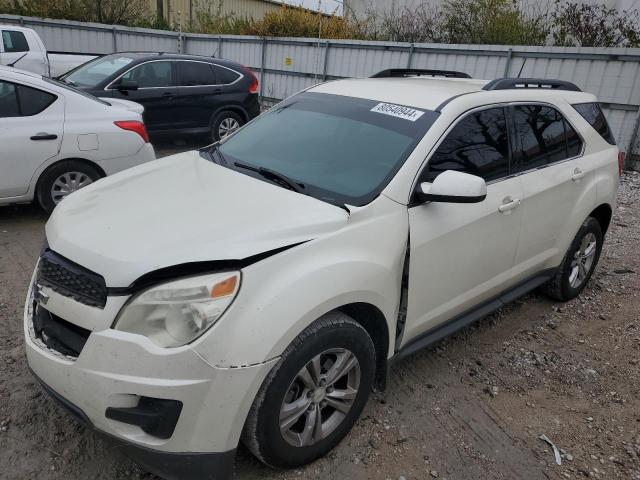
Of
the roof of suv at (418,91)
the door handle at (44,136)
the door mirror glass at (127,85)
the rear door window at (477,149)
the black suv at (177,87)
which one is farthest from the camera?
the black suv at (177,87)

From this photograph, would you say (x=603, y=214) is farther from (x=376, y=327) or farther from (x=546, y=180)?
(x=376, y=327)

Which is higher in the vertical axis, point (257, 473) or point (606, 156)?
point (606, 156)

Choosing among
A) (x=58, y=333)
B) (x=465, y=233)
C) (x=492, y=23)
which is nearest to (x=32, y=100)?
(x=58, y=333)

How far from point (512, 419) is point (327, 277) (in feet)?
5.11

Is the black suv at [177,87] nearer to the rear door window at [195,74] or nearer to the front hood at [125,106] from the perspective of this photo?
the rear door window at [195,74]

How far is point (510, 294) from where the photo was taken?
357 cm

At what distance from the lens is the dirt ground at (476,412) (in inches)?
96.8

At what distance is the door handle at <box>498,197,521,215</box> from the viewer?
10.1ft

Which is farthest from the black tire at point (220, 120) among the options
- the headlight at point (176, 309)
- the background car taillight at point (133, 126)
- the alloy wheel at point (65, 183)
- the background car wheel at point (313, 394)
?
the headlight at point (176, 309)

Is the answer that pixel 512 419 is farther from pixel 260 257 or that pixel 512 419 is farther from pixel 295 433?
pixel 260 257

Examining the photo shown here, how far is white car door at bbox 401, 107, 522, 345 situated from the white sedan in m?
3.80

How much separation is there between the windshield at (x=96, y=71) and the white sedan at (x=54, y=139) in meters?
2.88

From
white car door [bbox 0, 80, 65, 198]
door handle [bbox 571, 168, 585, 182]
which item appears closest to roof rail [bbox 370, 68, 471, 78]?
door handle [bbox 571, 168, 585, 182]

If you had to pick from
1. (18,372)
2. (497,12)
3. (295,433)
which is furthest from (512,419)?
(497,12)
